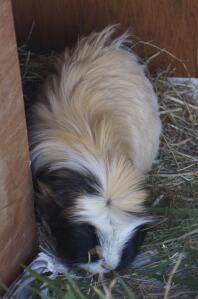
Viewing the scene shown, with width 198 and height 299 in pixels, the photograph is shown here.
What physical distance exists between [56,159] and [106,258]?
1.12 feet

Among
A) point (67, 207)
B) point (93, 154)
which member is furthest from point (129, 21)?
point (67, 207)

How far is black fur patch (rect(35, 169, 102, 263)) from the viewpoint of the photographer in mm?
1879

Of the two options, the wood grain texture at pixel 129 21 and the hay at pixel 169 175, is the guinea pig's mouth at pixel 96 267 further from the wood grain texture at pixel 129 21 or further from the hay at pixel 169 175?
the wood grain texture at pixel 129 21

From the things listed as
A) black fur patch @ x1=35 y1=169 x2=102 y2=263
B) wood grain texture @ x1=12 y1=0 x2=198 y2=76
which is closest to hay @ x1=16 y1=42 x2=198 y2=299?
wood grain texture @ x1=12 y1=0 x2=198 y2=76

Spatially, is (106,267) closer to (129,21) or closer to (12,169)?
(12,169)

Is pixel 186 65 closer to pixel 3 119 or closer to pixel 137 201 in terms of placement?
pixel 137 201

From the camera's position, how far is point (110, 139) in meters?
2.06

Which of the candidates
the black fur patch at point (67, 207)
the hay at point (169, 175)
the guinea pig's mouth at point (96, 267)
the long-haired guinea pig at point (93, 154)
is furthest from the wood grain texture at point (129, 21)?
the guinea pig's mouth at point (96, 267)

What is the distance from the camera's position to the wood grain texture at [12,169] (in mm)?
1683

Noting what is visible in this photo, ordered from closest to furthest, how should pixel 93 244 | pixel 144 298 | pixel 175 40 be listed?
pixel 93 244 < pixel 144 298 < pixel 175 40

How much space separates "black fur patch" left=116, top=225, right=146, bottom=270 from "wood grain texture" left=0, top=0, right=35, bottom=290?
1.05 ft

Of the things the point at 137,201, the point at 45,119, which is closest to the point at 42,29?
the point at 45,119

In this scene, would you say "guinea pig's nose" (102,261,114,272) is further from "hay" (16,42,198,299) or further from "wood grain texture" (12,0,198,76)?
"wood grain texture" (12,0,198,76)

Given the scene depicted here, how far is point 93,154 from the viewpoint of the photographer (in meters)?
1.96
